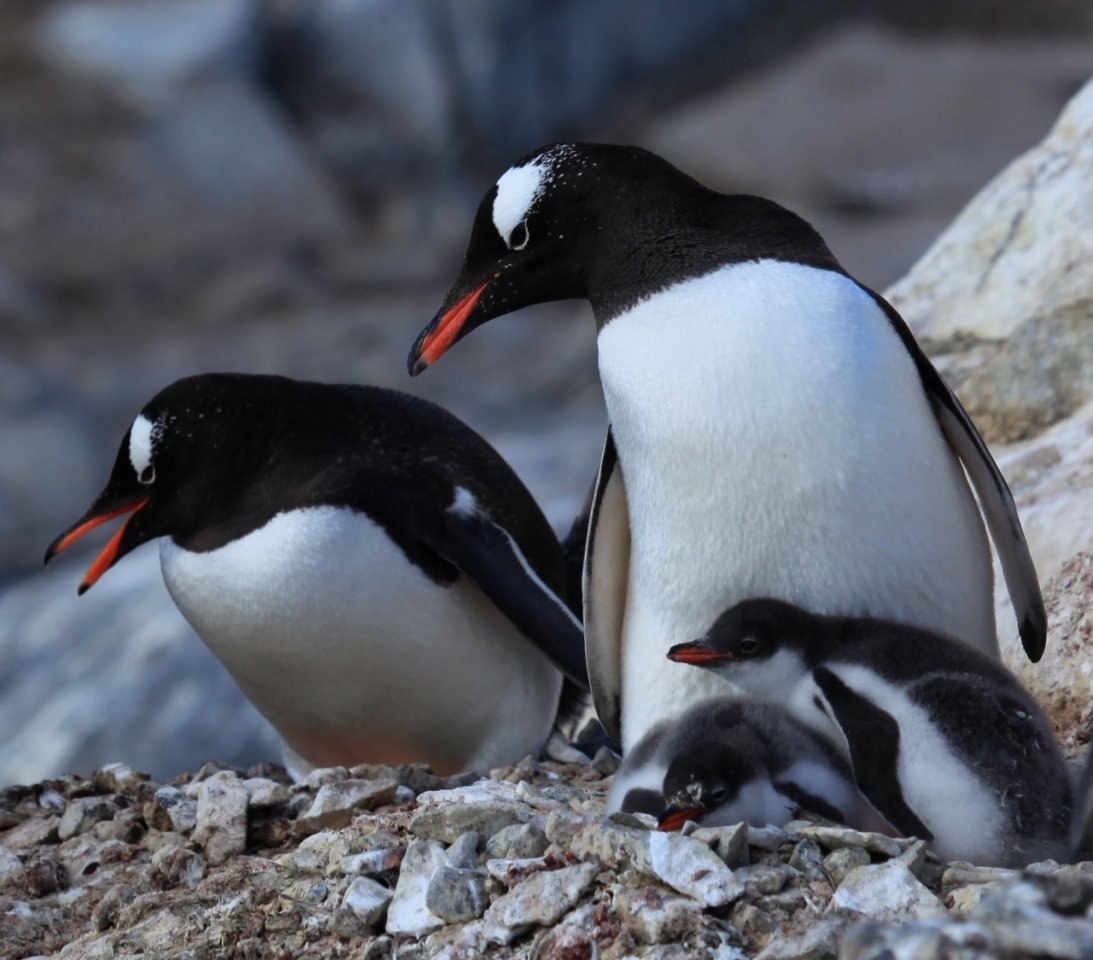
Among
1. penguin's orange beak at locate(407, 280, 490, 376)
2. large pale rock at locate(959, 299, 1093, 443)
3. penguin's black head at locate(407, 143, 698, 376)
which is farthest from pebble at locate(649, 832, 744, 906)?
large pale rock at locate(959, 299, 1093, 443)

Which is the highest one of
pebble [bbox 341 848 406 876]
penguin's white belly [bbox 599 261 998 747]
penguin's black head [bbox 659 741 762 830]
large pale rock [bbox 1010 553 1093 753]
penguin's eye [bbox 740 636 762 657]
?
penguin's white belly [bbox 599 261 998 747]

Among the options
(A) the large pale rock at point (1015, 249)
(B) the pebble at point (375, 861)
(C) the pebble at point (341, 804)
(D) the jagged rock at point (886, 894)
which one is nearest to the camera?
(D) the jagged rock at point (886, 894)

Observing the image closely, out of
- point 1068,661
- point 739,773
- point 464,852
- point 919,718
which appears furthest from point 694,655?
point 1068,661

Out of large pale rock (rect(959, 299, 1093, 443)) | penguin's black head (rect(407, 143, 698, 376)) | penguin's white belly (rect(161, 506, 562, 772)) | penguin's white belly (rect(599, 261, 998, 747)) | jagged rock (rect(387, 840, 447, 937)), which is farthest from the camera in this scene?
large pale rock (rect(959, 299, 1093, 443))

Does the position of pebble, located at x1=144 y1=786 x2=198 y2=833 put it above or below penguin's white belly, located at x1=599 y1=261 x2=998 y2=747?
below

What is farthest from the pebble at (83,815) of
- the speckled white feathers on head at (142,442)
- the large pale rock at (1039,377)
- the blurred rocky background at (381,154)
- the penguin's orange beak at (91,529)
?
the blurred rocky background at (381,154)

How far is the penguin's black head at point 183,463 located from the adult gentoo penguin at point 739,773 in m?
1.25

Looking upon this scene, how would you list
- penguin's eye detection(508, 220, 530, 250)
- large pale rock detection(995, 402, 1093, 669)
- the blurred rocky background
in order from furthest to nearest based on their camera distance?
the blurred rocky background < large pale rock detection(995, 402, 1093, 669) < penguin's eye detection(508, 220, 530, 250)

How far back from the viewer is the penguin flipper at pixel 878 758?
90.2 inches

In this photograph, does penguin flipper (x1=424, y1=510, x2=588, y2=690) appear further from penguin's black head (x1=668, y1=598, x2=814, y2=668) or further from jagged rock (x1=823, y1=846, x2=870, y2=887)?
jagged rock (x1=823, y1=846, x2=870, y2=887)

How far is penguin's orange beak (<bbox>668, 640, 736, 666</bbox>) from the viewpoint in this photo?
250 cm

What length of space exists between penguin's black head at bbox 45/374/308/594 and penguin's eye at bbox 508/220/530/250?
0.79 metres

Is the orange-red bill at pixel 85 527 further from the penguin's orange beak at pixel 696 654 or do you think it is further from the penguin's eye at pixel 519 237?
the penguin's orange beak at pixel 696 654

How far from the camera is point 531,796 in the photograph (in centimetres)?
262
